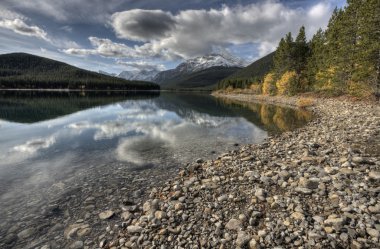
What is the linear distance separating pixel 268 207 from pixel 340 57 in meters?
47.6

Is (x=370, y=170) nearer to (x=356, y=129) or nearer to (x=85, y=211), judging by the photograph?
(x=356, y=129)

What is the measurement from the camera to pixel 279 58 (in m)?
77.2

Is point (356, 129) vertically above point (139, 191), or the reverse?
point (356, 129)

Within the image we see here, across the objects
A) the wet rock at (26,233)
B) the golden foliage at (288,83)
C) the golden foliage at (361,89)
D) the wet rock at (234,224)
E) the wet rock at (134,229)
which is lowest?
the wet rock at (26,233)

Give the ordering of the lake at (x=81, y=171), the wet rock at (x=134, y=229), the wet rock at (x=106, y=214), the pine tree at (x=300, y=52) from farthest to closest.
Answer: the pine tree at (x=300, y=52) < the wet rock at (x=106, y=214) < the lake at (x=81, y=171) < the wet rock at (x=134, y=229)

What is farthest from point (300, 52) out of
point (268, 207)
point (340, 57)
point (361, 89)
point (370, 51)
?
point (268, 207)

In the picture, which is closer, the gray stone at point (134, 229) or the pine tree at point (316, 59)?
the gray stone at point (134, 229)

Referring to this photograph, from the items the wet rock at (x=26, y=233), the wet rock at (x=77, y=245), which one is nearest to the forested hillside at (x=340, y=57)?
the wet rock at (x=77, y=245)

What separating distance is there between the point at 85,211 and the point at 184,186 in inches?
184

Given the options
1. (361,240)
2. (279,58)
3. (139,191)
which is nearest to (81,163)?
(139,191)

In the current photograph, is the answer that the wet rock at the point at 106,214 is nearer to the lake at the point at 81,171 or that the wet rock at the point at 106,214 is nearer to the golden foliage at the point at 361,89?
the lake at the point at 81,171

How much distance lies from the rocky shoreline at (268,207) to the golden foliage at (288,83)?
2360 inches

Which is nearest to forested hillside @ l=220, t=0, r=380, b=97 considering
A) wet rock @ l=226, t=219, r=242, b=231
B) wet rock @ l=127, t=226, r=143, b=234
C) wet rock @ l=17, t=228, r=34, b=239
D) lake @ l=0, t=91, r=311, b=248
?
lake @ l=0, t=91, r=311, b=248

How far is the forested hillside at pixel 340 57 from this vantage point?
33406 mm
